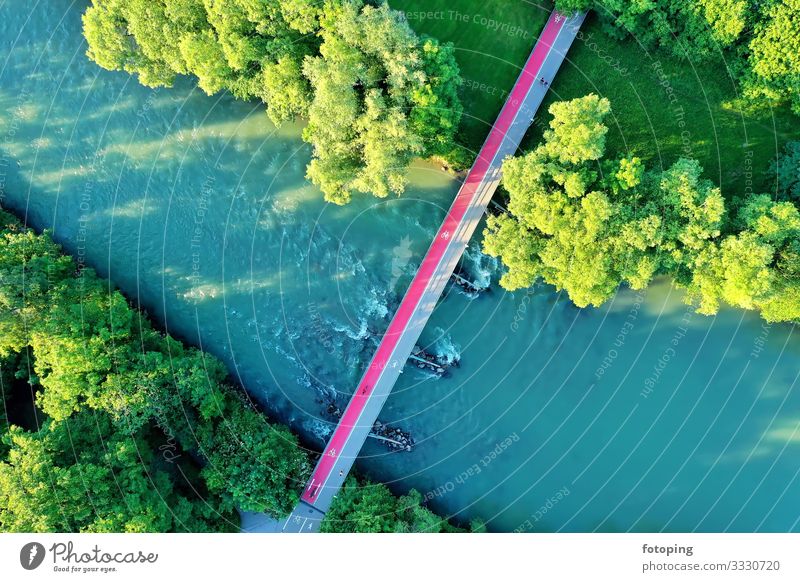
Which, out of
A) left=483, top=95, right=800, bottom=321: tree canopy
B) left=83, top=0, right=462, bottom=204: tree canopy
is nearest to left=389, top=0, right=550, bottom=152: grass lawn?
left=83, top=0, right=462, bottom=204: tree canopy

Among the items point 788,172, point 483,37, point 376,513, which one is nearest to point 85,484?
point 376,513

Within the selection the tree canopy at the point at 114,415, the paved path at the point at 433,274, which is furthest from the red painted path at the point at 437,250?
the tree canopy at the point at 114,415

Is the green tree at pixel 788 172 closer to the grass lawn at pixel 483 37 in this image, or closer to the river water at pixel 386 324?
the river water at pixel 386 324

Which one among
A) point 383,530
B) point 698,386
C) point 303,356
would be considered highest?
point 698,386

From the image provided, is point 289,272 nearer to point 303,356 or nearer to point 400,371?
point 303,356

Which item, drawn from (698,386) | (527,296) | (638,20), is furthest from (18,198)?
(698,386)

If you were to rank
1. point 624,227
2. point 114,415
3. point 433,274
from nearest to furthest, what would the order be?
1. point 624,227
2. point 114,415
3. point 433,274

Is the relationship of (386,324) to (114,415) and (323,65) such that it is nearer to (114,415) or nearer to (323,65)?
(323,65)
